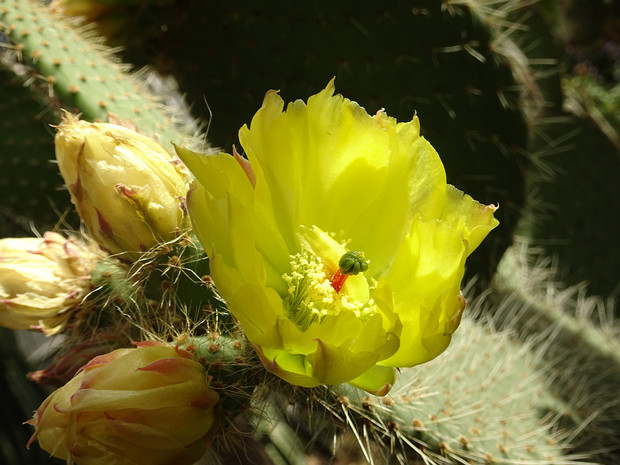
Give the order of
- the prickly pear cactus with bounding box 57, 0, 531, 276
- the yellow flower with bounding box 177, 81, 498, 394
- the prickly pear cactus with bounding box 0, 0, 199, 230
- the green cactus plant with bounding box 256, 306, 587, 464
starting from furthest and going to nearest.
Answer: the prickly pear cactus with bounding box 57, 0, 531, 276, the prickly pear cactus with bounding box 0, 0, 199, 230, the green cactus plant with bounding box 256, 306, 587, 464, the yellow flower with bounding box 177, 81, 498, 394

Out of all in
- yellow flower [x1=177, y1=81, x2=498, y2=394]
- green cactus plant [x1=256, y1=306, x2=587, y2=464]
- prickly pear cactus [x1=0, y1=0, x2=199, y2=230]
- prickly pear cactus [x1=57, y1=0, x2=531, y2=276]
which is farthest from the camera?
prickly pear cactus [x1=57, y1=0, x2=531, y2=276]

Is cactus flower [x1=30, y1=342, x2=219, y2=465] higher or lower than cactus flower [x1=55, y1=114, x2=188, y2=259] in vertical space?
lower

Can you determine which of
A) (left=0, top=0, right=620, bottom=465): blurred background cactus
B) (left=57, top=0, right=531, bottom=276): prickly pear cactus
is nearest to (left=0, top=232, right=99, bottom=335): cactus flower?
(left=0, top=0, right=620, bottom=465): blurred background cactus

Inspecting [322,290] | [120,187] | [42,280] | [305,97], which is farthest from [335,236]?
[305,97]

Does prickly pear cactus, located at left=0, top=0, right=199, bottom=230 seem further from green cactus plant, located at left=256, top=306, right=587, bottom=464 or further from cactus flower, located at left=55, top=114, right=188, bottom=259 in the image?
green cactus plant, located at left=256, top=306, right=587, bottom=464

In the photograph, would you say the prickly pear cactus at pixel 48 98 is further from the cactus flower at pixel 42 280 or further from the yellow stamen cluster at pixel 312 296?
the yellow stamen cluster at pixel 312 296

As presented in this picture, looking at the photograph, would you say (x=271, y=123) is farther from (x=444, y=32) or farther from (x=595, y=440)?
(x=595, y=440)

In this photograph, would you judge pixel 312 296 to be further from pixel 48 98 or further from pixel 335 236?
pixel 48 98
